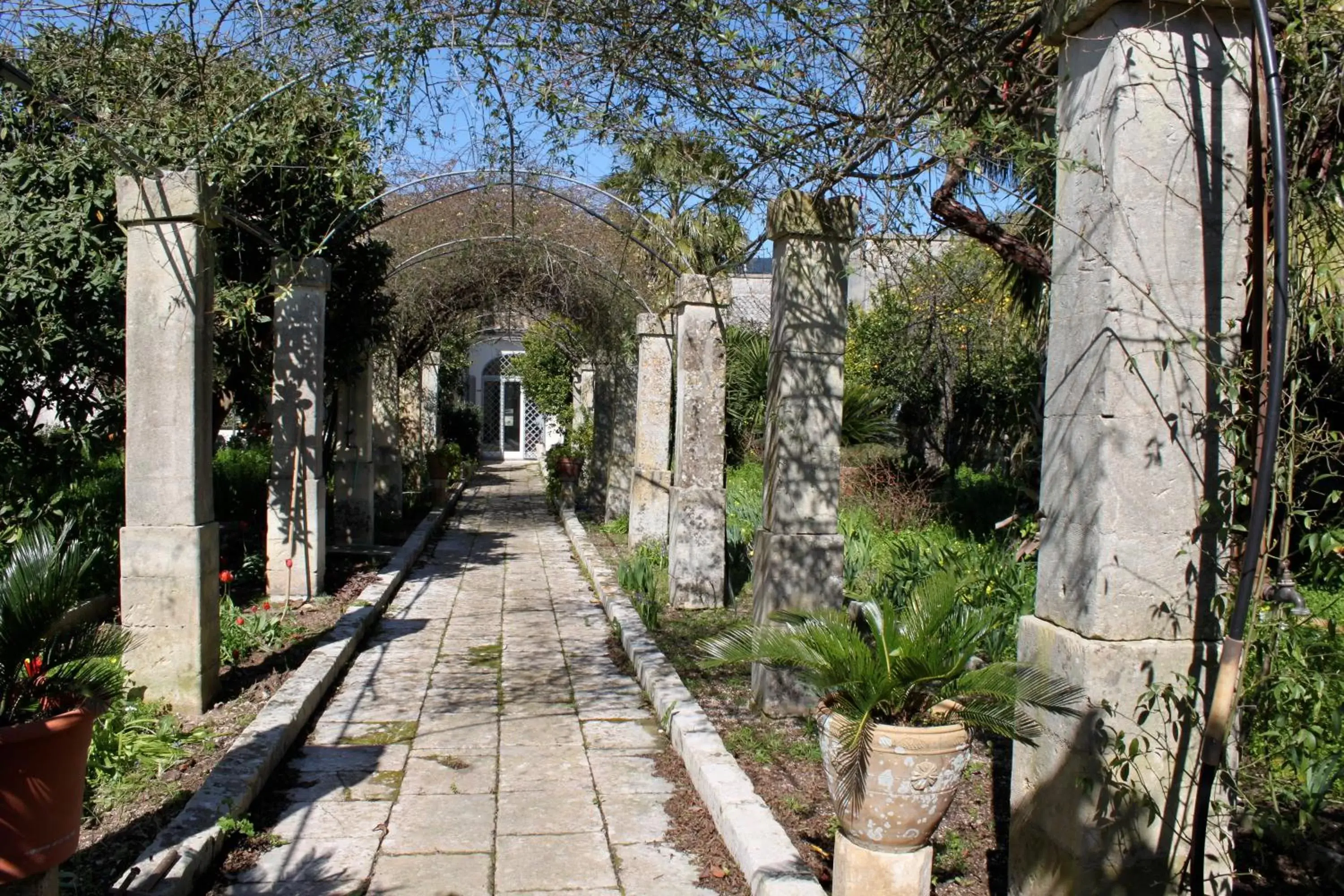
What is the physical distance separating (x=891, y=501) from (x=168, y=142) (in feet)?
25.7

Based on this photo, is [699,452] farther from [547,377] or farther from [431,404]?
[547,377]

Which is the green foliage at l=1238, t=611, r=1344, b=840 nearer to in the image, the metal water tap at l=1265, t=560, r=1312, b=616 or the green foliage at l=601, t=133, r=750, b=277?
the metal water tap at l=1265, t=560, r=1312, b=616

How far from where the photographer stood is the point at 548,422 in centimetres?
2825

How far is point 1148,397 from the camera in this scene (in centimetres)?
287

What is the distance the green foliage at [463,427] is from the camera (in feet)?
86.8

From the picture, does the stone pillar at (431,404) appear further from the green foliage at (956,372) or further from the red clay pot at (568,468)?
the green foliage at (956,372)

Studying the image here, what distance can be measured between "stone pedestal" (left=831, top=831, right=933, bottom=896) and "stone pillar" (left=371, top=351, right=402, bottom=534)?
11862 millimetres

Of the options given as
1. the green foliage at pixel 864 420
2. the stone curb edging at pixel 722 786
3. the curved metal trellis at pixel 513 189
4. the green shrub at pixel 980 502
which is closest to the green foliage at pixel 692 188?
the curved metal trellis at pixel 513 189

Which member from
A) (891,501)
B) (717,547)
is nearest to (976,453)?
(891,501)

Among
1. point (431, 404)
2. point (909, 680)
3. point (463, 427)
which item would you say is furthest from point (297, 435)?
point (463, 427)

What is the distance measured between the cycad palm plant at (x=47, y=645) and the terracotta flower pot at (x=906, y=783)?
2224mm

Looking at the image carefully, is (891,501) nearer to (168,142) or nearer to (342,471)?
(342,471)

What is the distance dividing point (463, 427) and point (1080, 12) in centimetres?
2468

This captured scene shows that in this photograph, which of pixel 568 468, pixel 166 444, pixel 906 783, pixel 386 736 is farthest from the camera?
pixel 568 468
